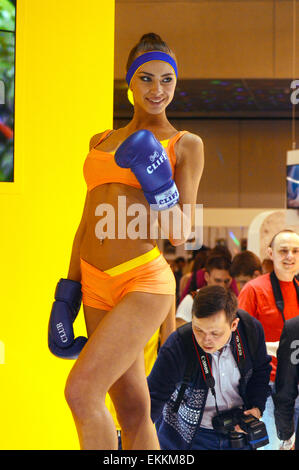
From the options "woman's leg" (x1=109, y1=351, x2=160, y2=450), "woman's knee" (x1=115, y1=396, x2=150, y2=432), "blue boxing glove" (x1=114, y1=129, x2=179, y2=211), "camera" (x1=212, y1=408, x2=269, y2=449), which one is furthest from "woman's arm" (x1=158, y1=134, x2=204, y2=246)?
"camera" (x1=212, y1=408, x2=269, y2=449)

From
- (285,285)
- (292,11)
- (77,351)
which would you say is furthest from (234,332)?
(292,11)

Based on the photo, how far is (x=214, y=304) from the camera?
8.23ft

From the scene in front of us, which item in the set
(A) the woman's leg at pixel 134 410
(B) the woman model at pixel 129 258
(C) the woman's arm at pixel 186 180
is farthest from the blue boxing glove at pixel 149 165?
(A) the woman's leg at pixel 134 410

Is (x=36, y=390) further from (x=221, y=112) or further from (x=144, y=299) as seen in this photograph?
(x=221, y=112)

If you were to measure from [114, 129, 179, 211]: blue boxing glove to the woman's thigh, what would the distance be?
0.27 metres

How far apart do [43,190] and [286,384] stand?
1228mm

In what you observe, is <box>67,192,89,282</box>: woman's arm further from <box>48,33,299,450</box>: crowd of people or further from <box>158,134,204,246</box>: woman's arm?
<box>158,134,204,246</box>: woman's arm

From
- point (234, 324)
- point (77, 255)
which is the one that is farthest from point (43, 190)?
point (234, 324)

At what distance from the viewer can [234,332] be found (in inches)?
104

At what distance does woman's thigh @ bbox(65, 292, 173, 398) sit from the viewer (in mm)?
1748

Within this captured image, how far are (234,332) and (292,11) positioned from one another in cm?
665

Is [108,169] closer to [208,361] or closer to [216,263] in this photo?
[208,361]

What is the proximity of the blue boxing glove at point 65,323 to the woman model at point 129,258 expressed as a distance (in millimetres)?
47

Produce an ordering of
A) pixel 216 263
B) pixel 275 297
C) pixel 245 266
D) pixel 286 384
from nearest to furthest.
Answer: pixel 286 384 → pixel 275 297 → pixel 216 263 → pixel 245 266
